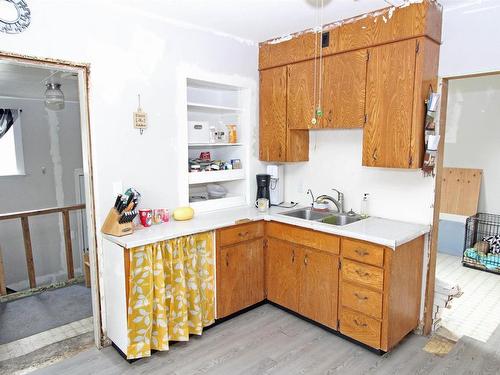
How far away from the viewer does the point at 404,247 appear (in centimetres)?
247

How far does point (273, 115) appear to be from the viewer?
3.41 m

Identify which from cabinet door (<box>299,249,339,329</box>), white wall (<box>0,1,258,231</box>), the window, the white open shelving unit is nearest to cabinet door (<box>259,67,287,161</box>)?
the white open shelving unit

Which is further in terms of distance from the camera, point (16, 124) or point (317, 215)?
point (16, 124)

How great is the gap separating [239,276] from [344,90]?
5.88 feet

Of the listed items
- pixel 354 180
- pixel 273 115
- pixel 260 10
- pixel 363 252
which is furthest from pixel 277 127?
pixel 363 252

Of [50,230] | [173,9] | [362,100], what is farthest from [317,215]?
[50,230]

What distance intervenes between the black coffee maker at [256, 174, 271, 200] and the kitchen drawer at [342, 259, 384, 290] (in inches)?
48.1

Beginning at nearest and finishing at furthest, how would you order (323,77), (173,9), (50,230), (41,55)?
(41,55), (173,9), (323,77), (50,230)

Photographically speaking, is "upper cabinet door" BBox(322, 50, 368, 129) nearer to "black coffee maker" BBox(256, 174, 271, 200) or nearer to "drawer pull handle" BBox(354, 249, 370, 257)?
"black coffee maker" BBox(256, 174, 271, 200)

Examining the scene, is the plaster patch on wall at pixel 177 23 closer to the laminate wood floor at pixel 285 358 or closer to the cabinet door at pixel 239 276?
the cabinet door at pixel 239 276

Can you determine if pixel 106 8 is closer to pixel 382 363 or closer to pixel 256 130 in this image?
pixel 256 130

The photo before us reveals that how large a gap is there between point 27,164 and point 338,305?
5178mm

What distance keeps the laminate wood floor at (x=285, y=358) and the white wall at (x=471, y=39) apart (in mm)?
2041

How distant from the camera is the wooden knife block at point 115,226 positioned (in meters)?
2.39
